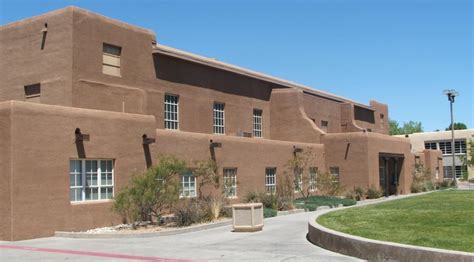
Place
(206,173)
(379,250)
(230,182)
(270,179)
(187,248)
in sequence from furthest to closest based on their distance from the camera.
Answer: (270,179) → (230,182) → (206,173) → (187,248) → (379,250)

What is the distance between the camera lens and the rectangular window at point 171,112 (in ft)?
94.6

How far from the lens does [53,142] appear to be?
18688 millimetres

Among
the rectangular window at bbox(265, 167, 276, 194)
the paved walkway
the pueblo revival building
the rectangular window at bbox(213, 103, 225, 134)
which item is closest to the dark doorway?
the pueblo revival building

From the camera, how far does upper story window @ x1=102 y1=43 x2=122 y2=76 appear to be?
84.0 ft

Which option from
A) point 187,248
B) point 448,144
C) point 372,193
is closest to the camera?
point 187,248

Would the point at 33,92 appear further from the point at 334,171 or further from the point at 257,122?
the point at 334,171

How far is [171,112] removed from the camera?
29.2 meters

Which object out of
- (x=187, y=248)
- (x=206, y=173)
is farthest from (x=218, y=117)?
(x=187, y=248)

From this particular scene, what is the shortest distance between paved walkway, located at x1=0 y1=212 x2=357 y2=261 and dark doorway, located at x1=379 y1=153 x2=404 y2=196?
23.0 meters

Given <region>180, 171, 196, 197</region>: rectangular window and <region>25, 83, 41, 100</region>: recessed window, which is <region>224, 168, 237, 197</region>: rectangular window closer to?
<region>180, 171, 196, 197</region>: rectangular window

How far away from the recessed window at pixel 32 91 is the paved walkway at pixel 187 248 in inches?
366

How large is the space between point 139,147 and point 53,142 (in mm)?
4078

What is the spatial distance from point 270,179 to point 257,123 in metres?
5.91

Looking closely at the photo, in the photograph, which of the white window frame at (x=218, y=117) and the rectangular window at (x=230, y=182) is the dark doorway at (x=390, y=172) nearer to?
the white window frame at (x=218, y=117)
